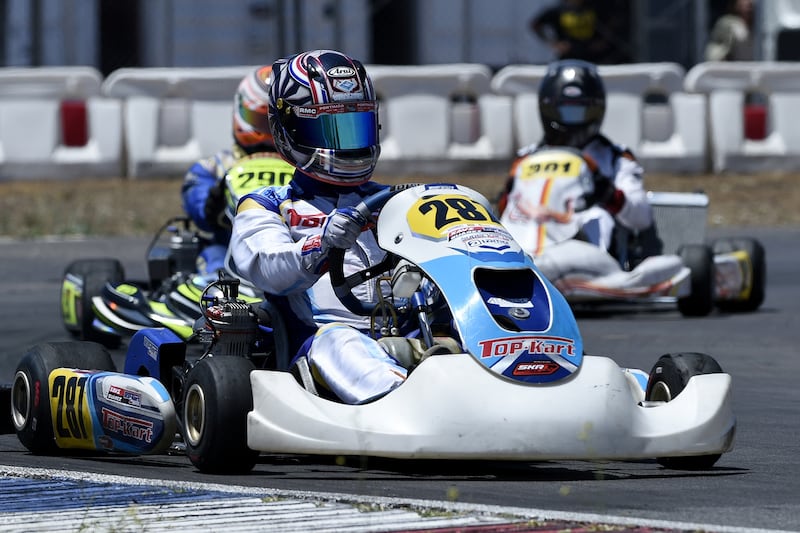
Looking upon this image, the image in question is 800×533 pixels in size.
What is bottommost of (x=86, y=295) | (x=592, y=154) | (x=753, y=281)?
(x=753, y=281)

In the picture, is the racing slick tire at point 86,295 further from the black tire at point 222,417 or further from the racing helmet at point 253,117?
the black tire at point 222,417

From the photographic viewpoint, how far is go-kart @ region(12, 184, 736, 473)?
5098mm

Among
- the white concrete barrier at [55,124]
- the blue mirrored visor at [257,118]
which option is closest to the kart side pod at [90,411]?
the blue mirrored visor at [257,118]

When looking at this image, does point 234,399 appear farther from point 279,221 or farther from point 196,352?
point 196,352

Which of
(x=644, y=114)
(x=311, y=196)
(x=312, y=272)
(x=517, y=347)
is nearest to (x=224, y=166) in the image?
(x=311, y=196)

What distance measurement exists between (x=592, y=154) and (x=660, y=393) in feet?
17.9

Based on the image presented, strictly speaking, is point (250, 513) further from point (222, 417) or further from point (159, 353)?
point (159, 353)

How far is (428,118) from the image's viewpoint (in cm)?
1712

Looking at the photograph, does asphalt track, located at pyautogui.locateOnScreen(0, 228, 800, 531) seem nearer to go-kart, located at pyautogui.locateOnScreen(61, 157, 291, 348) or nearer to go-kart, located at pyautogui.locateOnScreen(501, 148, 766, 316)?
go-kart, located at pyautogui.locateOnScreen(61, 157, 291, 348)

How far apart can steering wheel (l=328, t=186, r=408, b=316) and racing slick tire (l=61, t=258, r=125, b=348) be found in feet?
11.8

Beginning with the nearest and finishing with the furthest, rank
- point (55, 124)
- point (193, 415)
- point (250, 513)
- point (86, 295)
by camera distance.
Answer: point (250, 513) < point (193, 415) < point (86, 295) < point (55, 124)

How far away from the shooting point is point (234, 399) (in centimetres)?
522

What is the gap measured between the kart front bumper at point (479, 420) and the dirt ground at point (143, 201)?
9.43m

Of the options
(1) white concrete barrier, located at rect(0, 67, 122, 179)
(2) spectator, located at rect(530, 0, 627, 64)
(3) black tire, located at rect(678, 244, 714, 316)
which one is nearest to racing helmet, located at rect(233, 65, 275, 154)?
(3) black tire, located at rect(678, 244, 714, 316)
